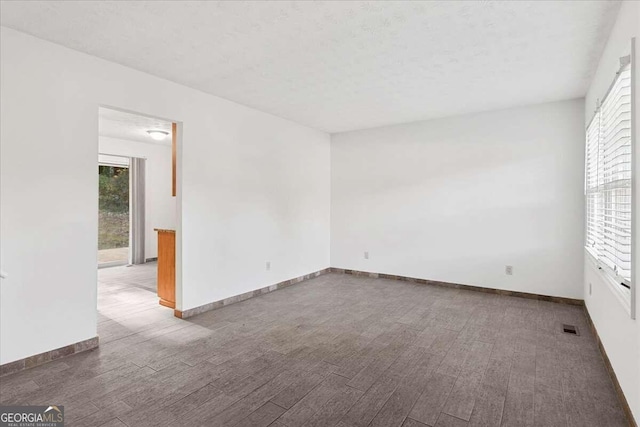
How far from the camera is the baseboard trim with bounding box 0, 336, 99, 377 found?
2517 mm

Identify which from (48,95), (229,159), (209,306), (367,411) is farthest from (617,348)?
(48,95)

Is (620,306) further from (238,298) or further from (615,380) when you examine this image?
(238,298)

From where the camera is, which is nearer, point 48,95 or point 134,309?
point 48,95

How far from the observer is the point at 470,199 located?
4.96m

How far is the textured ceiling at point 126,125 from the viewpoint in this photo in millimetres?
4949

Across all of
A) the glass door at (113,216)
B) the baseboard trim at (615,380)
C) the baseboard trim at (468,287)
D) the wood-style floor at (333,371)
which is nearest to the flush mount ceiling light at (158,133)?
the glass door at (113,216)

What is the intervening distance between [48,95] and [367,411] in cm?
338

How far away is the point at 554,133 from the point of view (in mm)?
4363

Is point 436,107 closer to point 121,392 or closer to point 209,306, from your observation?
point 209,306

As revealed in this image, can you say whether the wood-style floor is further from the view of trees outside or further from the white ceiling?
the view of trees outside

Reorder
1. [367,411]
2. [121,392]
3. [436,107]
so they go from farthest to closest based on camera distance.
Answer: [436,107] < [121,392] < [367,411]

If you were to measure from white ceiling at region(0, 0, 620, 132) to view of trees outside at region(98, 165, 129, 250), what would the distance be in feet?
15.2

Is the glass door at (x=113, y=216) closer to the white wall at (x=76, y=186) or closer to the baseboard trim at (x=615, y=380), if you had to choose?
the white wall at (x=76, y=186)

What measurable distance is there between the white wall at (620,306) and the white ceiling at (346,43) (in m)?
0.17
